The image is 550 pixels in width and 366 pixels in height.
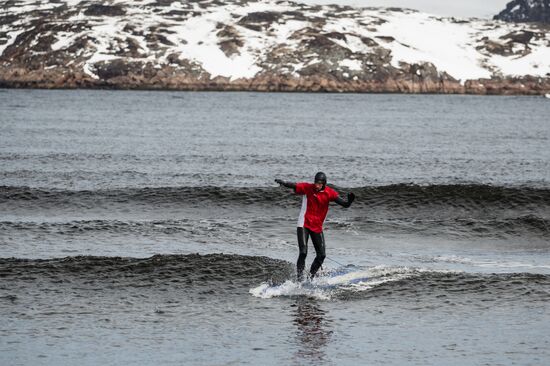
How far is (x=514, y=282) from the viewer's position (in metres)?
17.2

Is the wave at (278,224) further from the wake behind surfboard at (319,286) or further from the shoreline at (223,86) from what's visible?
the shoreline at (223,86)

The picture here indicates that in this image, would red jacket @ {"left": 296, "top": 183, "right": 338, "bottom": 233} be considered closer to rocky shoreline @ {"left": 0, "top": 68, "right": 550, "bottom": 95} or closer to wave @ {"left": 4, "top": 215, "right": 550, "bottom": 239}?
wave @ {"left": 4, "top": 215, "right": 550, "bottom": 239}

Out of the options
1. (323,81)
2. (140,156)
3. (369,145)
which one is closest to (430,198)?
(140,156)

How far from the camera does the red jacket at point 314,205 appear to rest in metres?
16.4

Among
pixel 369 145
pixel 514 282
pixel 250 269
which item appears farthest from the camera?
pixel 369 145

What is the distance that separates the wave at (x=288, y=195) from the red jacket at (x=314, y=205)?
534 inches

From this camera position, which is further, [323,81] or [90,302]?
[323,81]

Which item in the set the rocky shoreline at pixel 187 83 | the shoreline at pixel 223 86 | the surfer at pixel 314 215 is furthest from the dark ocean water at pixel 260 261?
the rocky shoreline at pixel 187 83

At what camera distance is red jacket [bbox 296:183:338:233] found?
16.4m

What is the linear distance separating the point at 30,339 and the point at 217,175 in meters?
24.4

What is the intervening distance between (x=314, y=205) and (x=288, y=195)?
1492 centimetres

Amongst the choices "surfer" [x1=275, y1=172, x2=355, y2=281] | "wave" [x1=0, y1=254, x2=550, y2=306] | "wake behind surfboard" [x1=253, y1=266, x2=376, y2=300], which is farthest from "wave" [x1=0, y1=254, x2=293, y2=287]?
"surfer" [x1=275, y1=172, x2=355, y2=281]

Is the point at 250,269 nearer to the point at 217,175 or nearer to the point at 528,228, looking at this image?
the point at 528,228

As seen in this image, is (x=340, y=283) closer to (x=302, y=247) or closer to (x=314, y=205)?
(x=302, y=247)
